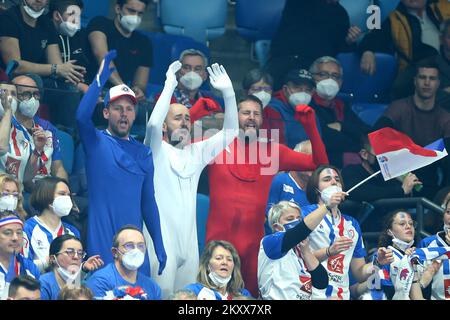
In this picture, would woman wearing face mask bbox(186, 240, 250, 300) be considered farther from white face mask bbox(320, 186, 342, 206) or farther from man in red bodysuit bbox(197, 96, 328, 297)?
white face mask bbox(320, 186, 342, 206)

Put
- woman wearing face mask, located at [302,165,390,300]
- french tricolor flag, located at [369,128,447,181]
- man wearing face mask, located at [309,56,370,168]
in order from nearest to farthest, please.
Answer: woman wearing face mask, located at [302,165,390,300]
french tricolor flag, located at [369,128,447,181]
man wearing face mask, located at [309,56,370,168]

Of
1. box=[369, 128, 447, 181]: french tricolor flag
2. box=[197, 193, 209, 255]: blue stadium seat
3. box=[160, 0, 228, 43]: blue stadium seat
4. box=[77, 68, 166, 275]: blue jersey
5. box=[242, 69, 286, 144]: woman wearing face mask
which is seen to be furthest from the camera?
box=[160, 0, 228, 43]: blue stadium seat

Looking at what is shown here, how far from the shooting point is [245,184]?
14.3 m

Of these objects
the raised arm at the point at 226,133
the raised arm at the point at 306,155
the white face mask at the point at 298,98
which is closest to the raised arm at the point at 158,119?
the raised arm at the point at 226,133

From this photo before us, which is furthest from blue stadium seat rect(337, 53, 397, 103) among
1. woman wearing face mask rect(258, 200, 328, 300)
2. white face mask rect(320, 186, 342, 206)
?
woman wearing face mask rect(258, 200, 328, 300)

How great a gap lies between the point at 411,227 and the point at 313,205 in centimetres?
84

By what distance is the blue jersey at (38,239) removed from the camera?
43.5ft

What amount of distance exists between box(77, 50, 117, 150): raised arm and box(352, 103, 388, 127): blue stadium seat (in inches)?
132

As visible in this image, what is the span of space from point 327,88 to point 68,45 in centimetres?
226

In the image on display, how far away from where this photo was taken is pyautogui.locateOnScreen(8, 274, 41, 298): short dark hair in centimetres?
1274

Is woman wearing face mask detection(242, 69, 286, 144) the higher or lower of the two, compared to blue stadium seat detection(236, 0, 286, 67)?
lower

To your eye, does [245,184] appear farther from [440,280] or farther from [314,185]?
[440,280]

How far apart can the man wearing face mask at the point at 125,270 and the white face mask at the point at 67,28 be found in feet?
7.59

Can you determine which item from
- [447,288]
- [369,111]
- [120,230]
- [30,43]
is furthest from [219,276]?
[369,111]
